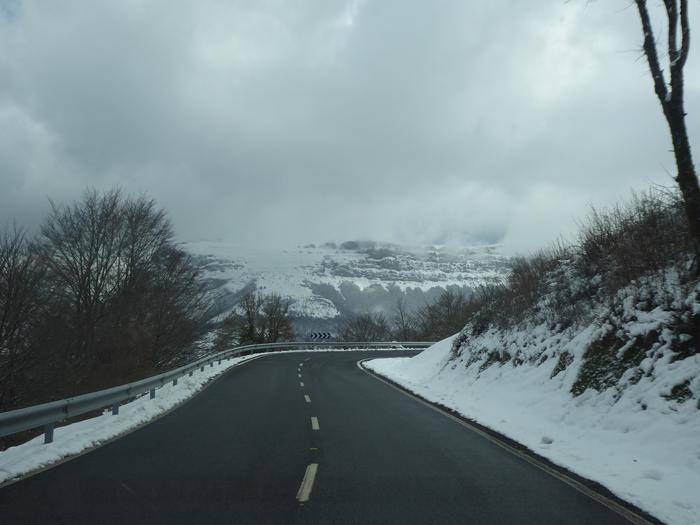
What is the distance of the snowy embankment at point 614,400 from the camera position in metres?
6.18

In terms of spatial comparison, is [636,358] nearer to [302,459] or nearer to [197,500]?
[302,459]

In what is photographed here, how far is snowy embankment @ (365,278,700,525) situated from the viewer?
243 inches

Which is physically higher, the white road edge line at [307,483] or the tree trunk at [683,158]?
the tree trunk at [683,158]

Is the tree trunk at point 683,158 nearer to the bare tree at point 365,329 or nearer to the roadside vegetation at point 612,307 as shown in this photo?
the roadside vegetation at point 612,307

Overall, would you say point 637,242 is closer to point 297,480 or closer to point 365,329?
point 297,480

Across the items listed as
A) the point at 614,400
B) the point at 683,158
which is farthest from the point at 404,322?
the point at 683,158

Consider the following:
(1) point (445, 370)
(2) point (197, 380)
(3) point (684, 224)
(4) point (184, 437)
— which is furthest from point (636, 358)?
(2) point (197, 380)

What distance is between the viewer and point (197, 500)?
5.43 meters

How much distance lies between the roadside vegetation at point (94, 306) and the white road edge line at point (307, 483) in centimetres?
1430

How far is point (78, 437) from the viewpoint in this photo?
359 inches

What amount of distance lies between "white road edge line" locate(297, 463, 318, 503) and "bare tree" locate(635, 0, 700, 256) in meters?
7.73

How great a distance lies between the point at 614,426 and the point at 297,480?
5.44 meters

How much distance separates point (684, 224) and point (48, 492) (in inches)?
511

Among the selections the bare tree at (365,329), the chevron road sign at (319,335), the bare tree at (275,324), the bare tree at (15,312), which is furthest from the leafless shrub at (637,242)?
the bare tree at (365,329)
